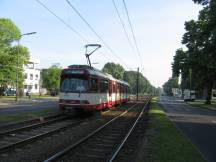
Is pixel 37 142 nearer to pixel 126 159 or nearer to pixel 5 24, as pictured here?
pixel 126 159

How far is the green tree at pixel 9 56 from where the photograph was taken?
64250mm

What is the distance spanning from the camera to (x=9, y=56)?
6400 cm

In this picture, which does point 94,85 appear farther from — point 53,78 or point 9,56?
point 53,78

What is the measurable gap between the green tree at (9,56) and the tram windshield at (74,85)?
3788 centimetres

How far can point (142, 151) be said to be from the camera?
487 inches

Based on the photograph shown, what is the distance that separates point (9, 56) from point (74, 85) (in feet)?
136

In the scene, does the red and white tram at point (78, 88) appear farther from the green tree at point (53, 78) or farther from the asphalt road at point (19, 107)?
the green tree at point (53, 78)

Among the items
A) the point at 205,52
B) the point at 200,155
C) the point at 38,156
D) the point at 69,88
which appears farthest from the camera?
the point at 205,52

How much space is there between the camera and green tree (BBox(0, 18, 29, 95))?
6425 centimetres

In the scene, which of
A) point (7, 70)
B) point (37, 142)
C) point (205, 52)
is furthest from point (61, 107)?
point (7, 70)

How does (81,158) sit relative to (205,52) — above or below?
below

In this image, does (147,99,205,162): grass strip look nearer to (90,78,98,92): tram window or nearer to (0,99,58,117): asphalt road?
(90,78,98,92): tram window

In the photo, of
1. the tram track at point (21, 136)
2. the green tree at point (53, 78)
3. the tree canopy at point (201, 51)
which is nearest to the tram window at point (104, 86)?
the tram track at point (21, 136)

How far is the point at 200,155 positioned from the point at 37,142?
17.3ft
